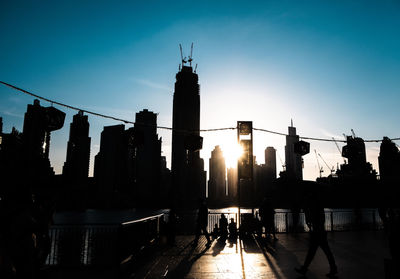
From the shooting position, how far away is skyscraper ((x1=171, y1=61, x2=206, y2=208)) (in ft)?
531

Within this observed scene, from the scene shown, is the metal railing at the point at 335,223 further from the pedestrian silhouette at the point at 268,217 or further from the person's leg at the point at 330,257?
the person's leg at the point at 330,257

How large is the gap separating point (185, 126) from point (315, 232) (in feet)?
522

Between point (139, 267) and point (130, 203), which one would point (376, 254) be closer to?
point (139, 267)

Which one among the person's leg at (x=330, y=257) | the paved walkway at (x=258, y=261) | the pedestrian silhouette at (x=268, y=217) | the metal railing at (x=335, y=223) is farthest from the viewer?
the metal railing at (x=335, y=223)

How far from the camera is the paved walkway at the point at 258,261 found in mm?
7008

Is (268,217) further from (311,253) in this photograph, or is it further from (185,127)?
(185,127)

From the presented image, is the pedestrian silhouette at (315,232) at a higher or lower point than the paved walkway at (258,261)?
higher

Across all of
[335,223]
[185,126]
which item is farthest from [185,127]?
[335,223]

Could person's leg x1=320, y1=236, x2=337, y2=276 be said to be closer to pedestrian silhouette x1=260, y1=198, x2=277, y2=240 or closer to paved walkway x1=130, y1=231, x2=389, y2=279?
paved walkway x1=130, y1=231, x2=389, y2=279

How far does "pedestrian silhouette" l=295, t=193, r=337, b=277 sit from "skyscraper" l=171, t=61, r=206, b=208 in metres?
152

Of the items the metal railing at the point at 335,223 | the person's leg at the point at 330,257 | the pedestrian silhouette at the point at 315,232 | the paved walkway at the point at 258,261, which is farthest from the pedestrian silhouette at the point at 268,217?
the person's leg at the point at 330,257

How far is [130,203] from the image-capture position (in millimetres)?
170250

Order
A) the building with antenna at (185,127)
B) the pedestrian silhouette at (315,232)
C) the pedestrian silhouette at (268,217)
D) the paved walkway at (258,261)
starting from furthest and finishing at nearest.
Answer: the building with antenna at (185,127) → the pedestrian silhouette at (268,217) → the paved walkway at (258,261) → the pedestrian silhouette at (315,232)

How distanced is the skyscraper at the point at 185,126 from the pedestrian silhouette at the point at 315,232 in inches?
5969
